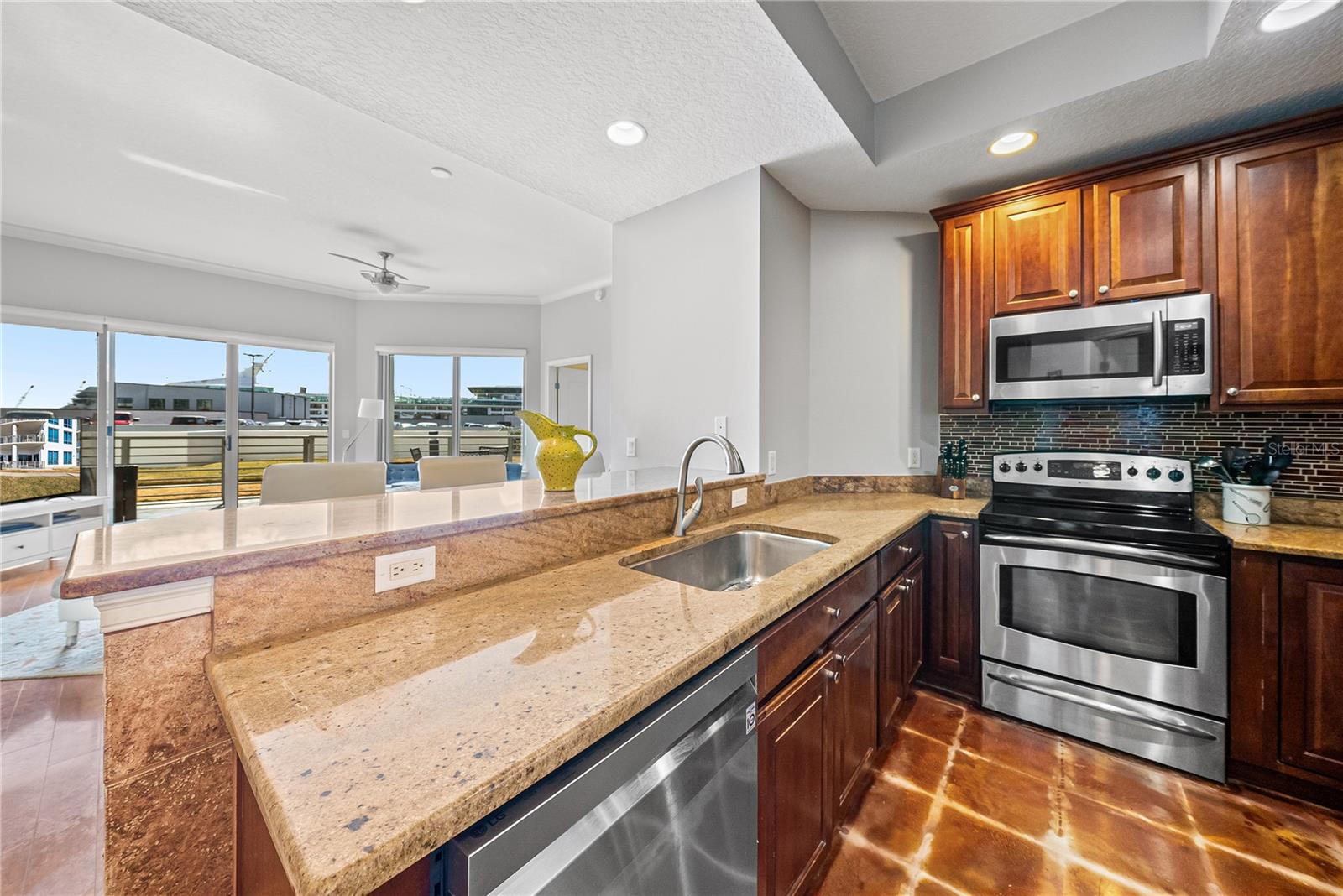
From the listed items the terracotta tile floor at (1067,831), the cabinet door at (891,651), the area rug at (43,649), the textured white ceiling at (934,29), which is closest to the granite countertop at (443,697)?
the cabinet door at (891,651)

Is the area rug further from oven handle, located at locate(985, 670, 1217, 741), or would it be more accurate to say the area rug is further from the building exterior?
oven handle, located at locate(985, 670, 1217, 741)

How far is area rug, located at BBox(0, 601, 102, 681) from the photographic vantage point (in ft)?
8.61

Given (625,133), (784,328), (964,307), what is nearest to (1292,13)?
(964,307)

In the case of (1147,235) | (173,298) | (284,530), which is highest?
(173,298)

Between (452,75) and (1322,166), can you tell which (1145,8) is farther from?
(452,75)

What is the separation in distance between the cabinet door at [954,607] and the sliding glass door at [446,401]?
506cm

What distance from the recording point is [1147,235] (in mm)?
2094

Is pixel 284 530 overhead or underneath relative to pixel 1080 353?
underneath

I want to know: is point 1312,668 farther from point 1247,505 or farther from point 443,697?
point 443,697

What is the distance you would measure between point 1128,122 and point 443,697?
2.86m

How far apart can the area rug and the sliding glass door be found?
2969 mm

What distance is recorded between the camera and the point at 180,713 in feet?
2.68

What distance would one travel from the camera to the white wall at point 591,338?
5512 mm

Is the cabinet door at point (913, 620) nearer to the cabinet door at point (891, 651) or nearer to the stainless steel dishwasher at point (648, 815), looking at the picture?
the cabinet door at point (891, 651)
